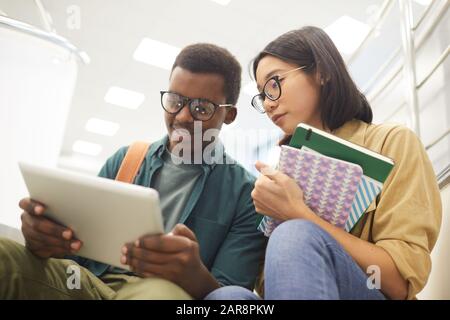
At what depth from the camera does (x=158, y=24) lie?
3.42m

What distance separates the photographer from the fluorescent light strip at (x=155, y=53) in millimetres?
3707

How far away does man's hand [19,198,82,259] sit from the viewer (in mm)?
730

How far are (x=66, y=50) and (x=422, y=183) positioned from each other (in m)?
1.45

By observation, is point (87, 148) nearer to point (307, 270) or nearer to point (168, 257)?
point (168, 257)

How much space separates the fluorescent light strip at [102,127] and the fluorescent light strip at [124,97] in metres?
0.70

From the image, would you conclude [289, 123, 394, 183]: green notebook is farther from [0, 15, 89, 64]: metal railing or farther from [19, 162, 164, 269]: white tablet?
[0, 15, 89, 64]: metal railing

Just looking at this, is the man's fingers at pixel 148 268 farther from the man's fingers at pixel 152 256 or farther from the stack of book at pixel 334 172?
the stack of book at pixel 334 172

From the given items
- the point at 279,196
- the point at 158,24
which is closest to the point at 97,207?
the point at 279,196

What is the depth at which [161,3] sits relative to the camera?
3139 mm

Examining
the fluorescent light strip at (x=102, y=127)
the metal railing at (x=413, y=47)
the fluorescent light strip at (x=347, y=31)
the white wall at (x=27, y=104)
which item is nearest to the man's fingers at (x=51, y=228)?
the white wall at (x=27, y=104)

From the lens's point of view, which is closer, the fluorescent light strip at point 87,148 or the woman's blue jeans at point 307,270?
the woman's blue jeans at point 307,270

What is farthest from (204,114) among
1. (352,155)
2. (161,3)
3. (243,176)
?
(161,3)

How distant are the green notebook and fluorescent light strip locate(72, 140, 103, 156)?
6026 mm
